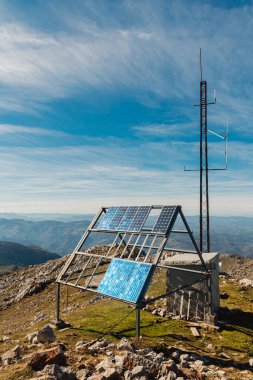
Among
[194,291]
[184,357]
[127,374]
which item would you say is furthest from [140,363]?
[194,291]

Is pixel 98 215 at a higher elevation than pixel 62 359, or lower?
higher

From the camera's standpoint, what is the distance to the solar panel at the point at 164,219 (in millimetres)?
19138

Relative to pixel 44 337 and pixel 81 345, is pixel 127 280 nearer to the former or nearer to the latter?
pixel 81 345

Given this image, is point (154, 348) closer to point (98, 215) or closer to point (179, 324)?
point (179, 324)

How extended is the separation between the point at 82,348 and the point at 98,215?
10884 mm

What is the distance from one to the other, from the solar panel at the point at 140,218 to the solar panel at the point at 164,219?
1.61 meters

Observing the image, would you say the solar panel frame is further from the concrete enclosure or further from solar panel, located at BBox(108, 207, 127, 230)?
the concrete enclosure

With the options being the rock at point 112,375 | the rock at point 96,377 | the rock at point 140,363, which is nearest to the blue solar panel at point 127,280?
the rock at point 140,363

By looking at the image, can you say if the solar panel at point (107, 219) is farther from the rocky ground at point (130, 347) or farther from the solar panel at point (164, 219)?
the rocky ground at point (130, 347)

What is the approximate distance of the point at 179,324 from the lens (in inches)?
871

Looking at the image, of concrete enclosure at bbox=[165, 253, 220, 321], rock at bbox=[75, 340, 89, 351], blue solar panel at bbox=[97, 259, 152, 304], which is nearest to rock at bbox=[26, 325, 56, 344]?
rock at bbox=[75, 340, 89, 351]

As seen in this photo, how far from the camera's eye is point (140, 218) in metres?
21.9

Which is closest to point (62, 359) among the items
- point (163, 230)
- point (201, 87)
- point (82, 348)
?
point (82, 348)

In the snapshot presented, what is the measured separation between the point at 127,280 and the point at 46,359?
631 cm
